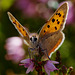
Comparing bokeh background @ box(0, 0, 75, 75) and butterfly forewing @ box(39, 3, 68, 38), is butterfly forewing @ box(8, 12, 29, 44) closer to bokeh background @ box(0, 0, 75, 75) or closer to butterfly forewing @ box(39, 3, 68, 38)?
butterfly forewing @ box(39, 3, 68, 38)

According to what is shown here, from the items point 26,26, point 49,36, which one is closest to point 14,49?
point 26,26

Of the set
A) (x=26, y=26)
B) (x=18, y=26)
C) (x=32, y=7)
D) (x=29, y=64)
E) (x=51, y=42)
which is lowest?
(x=29, y=64)

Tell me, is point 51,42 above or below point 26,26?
below

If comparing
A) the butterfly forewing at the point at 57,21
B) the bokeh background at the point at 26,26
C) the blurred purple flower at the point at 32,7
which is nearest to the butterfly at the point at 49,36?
the butterfly forewing at the point at 57,21

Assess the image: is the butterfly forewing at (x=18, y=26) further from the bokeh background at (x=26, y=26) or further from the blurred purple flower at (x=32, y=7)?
the blurred purple flower at (x=32, y=7)

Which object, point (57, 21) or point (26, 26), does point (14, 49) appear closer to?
point (26, 26)

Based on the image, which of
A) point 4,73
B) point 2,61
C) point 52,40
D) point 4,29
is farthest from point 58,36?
point 4,29
